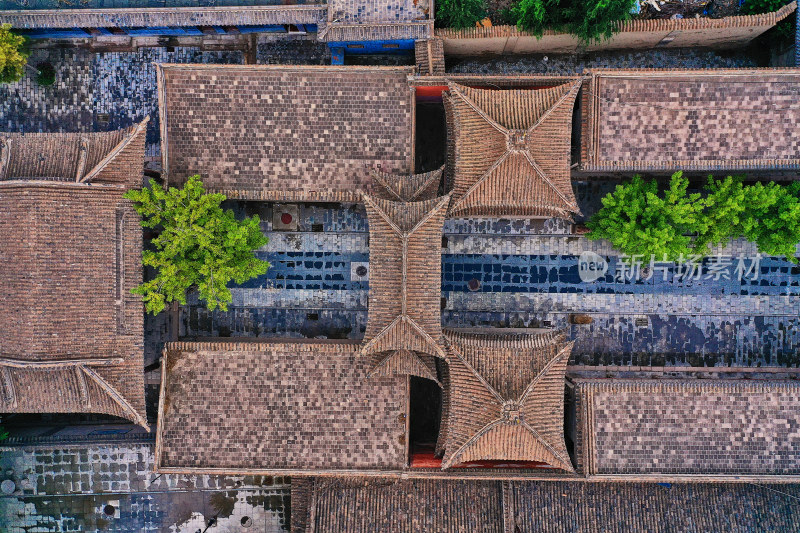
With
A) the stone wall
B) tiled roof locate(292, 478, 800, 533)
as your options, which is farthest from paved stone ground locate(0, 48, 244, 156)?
tiled roof locate(292, 478, 800, 533)

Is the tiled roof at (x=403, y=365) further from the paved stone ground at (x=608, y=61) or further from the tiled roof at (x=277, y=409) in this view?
the paved stone ground at (x=608, y=61)

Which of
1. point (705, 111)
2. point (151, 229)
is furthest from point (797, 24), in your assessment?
point (151, 229)

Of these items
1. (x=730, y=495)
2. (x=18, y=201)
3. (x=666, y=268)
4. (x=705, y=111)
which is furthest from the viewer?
(x=666, y=268)

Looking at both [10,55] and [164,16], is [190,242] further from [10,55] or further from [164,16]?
[10,55]

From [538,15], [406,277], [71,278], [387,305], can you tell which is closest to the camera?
[406,277]

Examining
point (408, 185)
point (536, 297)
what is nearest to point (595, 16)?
point (408, 185)

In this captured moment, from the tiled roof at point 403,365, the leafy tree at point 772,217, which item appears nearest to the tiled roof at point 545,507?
the tiled roof at point 403,365

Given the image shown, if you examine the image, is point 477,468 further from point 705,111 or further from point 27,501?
point 27,501
